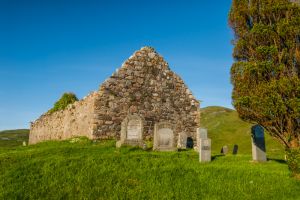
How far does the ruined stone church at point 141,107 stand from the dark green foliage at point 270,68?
4838mm

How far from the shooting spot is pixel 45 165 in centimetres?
1056

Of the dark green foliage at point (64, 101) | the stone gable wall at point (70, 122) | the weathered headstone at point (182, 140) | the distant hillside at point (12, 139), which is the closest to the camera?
the stone gable wall at point (70, 122)

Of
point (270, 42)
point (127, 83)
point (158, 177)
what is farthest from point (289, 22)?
point (127, 83)

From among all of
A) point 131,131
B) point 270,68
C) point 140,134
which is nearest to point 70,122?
point 131,131

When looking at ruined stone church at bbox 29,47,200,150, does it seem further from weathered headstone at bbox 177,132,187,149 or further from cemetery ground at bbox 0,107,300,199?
cemetery ground at bbox 0,107,300,199

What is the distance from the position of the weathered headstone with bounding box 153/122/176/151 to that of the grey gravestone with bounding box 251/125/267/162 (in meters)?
4.09

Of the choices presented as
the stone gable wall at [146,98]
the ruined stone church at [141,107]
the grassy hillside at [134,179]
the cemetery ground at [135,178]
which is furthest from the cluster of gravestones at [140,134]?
the grassy hillside at [134,179]

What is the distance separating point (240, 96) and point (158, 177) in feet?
18.1

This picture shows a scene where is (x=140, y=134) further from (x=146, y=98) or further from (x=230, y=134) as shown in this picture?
(x=230, y=134)

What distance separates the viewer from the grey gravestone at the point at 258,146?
14.0m

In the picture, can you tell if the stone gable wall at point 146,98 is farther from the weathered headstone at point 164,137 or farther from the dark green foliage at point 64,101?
the dark green foliage at point 64,101

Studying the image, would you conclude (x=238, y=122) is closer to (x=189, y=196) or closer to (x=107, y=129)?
(x=107, y=129)

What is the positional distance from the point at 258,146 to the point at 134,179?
23.0 feet

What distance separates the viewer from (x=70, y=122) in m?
23.4
